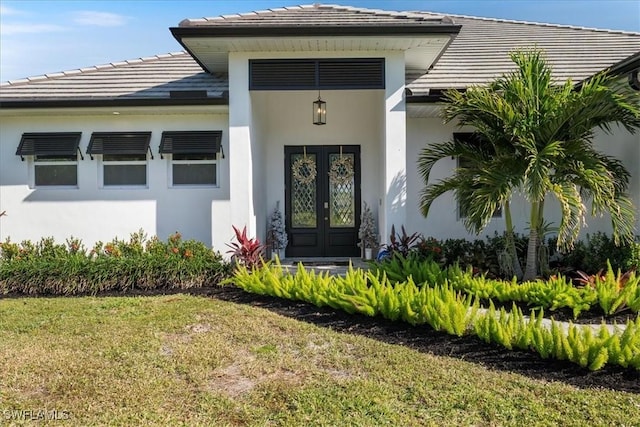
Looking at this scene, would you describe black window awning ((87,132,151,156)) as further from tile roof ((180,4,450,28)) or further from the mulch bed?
the mulch bed

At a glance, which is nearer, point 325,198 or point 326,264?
point 326,264

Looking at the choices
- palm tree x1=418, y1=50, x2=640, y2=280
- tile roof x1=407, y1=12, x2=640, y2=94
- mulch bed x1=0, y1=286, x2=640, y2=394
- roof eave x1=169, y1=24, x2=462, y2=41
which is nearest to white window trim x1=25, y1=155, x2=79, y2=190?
roof eave x1=169, y1=24, x2=462, y2=41

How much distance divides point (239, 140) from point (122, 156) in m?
2.74

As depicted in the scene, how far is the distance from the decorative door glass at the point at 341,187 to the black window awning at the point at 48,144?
5.34m

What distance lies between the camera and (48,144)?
8.84 m

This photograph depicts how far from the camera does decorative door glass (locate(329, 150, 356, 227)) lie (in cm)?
1048

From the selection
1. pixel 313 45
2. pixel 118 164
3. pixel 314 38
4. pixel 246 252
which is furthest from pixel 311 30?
pixel 118 164

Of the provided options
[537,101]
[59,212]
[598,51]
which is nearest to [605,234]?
[537,101]

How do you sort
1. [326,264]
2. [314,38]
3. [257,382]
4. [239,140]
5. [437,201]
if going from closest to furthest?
[257,382] → [314,38] → [239,140] → [437,201] → [326,264]

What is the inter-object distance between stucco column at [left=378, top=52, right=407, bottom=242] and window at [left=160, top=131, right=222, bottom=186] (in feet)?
10.8

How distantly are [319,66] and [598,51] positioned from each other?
7186mm

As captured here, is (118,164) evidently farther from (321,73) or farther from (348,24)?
(348,24)

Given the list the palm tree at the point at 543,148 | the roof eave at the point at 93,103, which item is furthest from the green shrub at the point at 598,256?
the roof eave at the point at 93,103

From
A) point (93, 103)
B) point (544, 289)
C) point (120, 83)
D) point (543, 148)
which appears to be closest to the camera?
point (544, 289)
